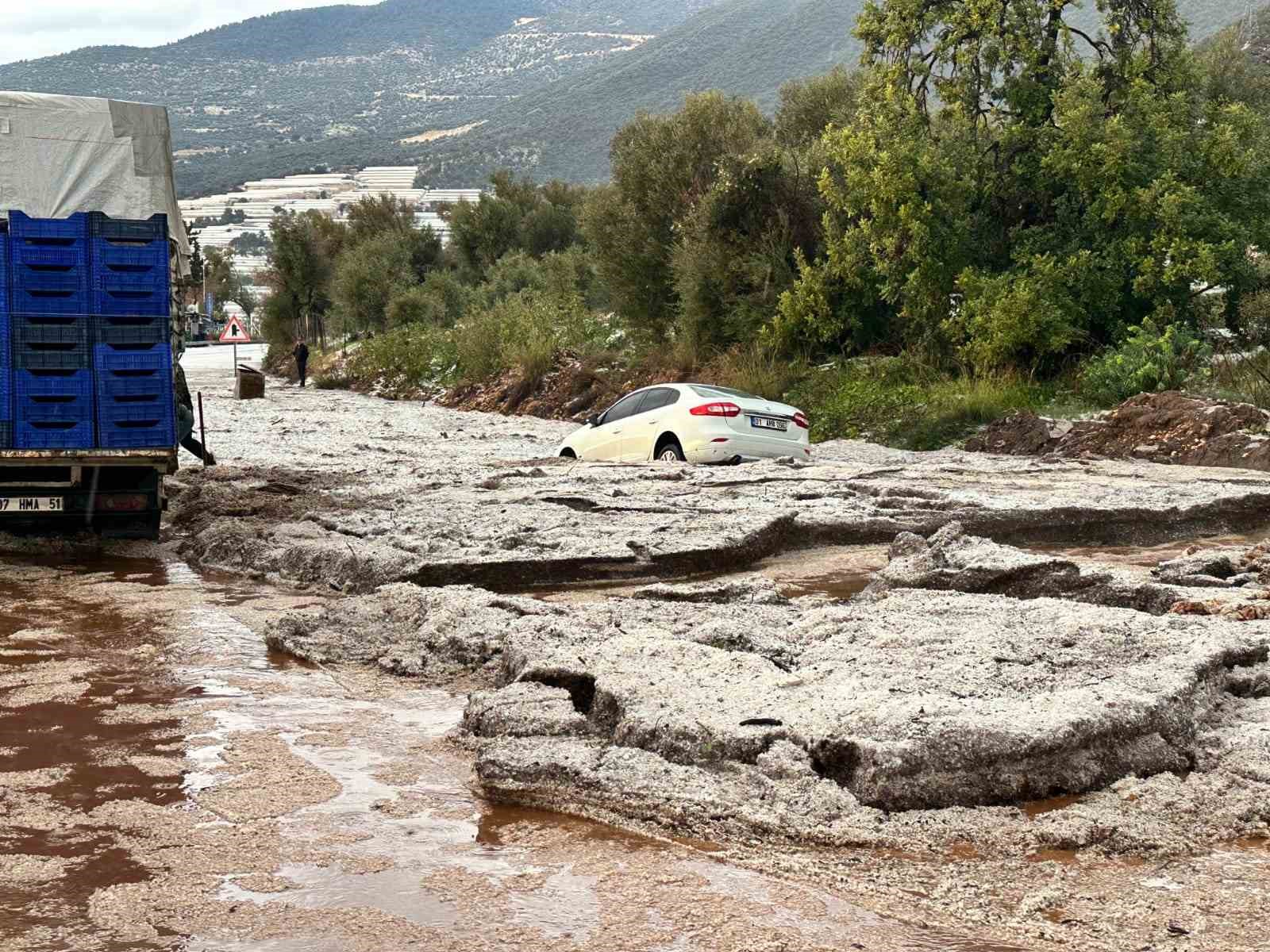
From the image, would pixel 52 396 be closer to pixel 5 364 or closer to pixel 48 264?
pixel 5 364

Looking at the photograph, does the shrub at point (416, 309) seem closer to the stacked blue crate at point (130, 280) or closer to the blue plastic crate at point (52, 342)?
the stacked blue crate at point (130, 280)

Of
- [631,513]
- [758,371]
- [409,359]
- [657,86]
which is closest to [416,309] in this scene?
[409,359]

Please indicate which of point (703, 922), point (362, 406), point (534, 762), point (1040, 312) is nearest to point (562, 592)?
point (534, 762)

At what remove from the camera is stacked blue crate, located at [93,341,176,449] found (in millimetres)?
11961

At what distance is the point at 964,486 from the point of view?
14961 mm

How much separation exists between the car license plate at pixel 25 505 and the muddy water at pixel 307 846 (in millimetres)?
4619

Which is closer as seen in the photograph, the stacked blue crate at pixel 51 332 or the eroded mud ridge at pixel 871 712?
the eroded mud ridge at pixel 871 712

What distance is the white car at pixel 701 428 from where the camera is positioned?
705 inches

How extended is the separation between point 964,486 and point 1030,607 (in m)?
7.34

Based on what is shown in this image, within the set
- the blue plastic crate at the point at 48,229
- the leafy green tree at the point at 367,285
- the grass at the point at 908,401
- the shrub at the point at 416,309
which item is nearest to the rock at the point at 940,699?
the blue plastic crate at the point at 48,229

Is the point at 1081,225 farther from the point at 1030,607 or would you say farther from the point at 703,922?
the point at 703,922

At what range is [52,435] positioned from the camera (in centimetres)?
1184

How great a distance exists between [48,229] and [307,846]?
8.42 m

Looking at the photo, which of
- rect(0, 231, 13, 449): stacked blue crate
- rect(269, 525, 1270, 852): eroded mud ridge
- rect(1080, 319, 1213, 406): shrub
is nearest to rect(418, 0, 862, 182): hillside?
rect(1080, 319, 1213, 406): shrub
